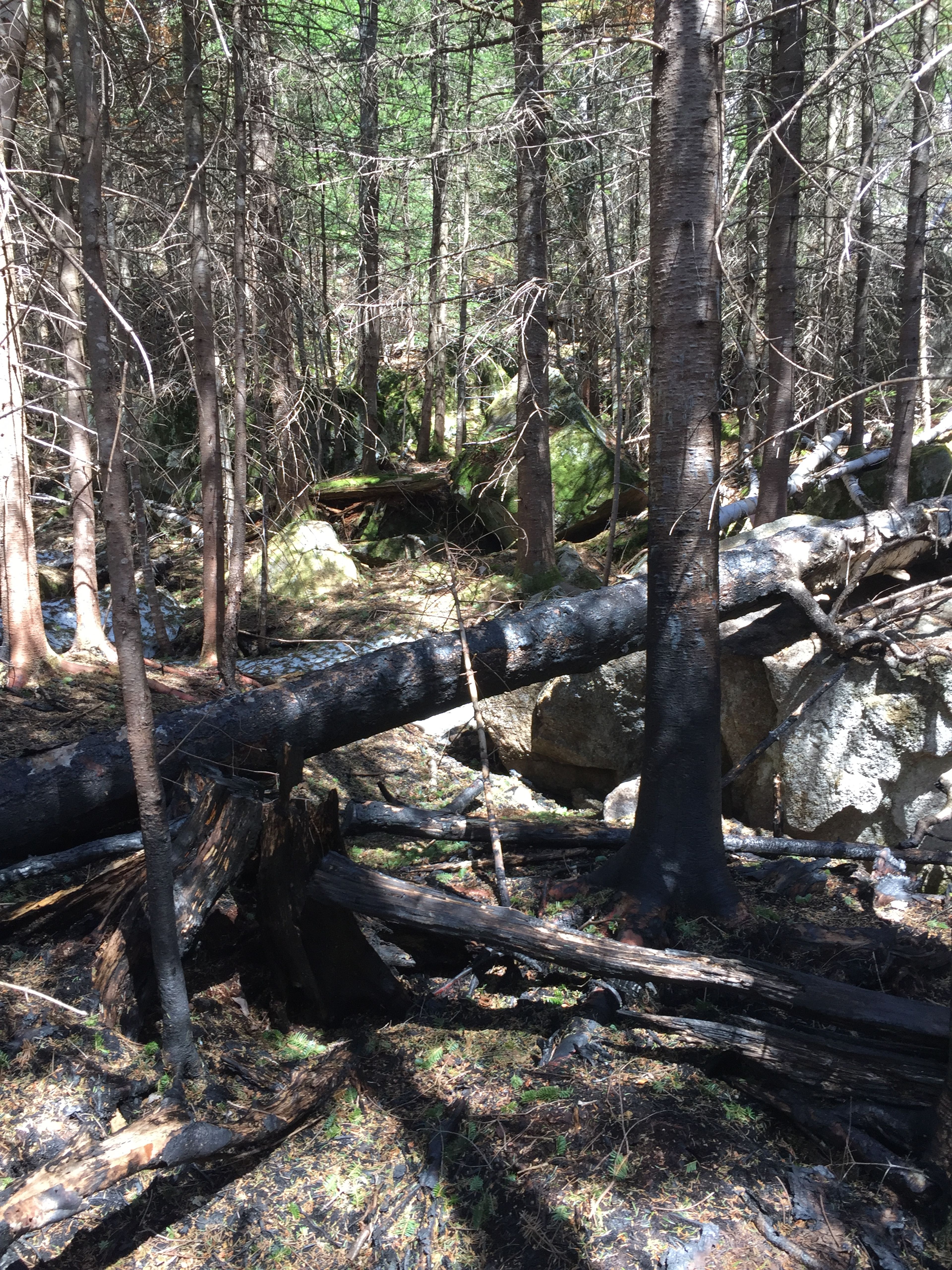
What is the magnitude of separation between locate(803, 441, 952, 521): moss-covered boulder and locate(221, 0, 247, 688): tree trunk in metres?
6.19

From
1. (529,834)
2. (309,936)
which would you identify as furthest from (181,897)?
(529,834)

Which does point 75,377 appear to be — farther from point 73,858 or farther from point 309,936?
point 309,936

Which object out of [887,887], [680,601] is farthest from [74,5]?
[887,887]

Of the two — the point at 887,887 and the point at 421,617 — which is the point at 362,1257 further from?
the point at 421,617

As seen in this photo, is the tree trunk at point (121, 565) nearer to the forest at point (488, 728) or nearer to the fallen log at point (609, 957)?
the forest at point (488, 728)

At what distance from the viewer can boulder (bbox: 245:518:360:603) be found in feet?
40.0

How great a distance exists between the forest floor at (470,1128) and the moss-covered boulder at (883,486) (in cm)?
625

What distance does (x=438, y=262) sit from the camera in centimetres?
1200

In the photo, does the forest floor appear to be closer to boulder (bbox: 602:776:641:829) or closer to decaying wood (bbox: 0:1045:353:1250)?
decaying wood (bbox: 0:1045:353:1250)

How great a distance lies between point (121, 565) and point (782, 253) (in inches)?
293

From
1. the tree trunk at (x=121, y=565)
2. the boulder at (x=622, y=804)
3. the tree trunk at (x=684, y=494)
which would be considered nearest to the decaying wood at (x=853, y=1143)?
the tree trunk at (x=684, y=494)

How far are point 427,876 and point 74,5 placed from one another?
4.61 metres

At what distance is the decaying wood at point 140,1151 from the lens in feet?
8.34

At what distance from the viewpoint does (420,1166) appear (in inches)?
128
